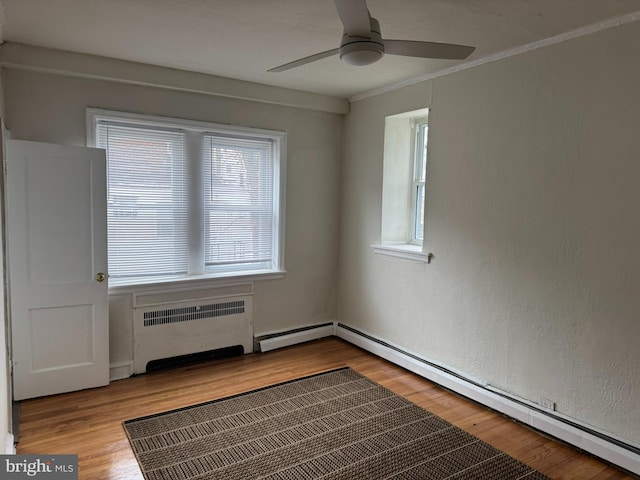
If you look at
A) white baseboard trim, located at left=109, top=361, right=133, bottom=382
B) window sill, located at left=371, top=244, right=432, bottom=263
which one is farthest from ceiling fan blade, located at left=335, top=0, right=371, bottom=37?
white baseboard trim, located at left=109, top=361, right=133, bottom=382

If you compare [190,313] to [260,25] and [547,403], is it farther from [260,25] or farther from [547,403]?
[547,403]

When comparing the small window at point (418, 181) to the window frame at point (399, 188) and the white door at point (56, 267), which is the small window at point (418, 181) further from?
the white door at point (56, 267)

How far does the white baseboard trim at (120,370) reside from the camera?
351 centimetres

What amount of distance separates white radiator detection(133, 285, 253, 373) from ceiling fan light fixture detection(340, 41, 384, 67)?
2.63 m

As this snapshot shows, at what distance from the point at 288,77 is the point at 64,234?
2.13 meters

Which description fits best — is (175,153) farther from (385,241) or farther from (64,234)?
(385,241)

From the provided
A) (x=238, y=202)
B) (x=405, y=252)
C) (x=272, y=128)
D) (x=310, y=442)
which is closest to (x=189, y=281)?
(x=238, y=202)

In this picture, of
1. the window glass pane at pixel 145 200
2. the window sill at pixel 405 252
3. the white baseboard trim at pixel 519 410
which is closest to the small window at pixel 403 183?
the window sill at pixel 405 252

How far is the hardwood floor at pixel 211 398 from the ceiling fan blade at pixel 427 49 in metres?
2.27

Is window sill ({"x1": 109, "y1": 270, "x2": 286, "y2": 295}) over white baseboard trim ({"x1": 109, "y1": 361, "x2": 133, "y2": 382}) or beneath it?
over

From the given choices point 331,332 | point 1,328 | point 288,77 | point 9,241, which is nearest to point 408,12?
point 288,77

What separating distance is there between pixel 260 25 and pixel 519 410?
2962 millimetres

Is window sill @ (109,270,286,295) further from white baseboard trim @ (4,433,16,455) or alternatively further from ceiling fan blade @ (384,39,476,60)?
ceiling fan blade @ (384,39,476,60)

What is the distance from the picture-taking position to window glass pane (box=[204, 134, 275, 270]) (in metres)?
3.97
